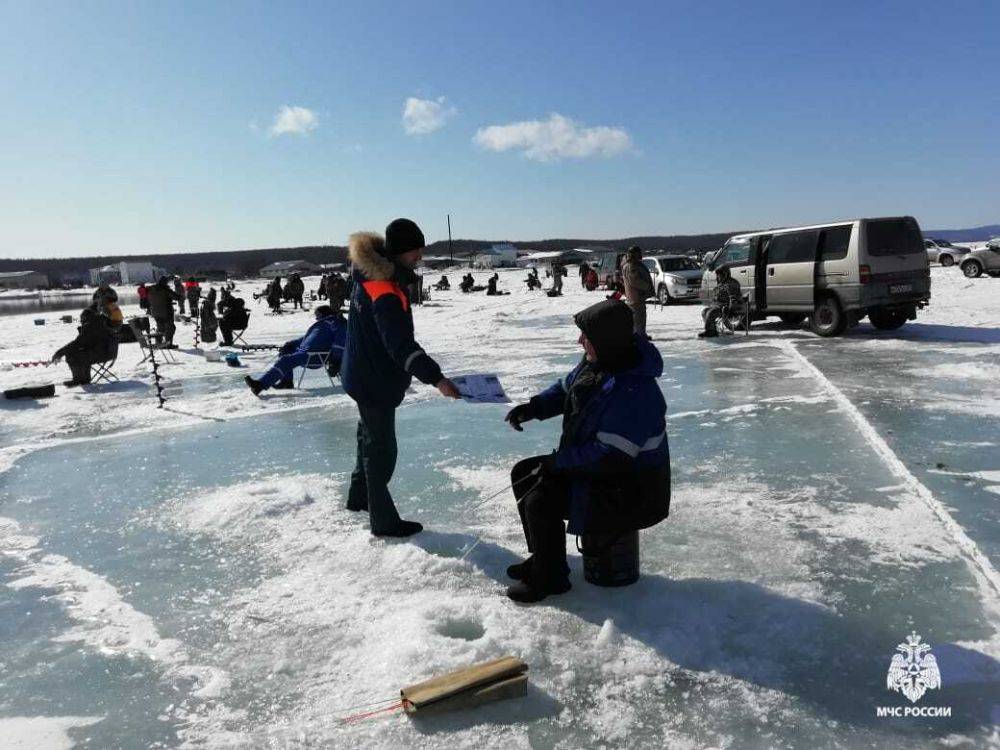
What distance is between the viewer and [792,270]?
44.1 ft

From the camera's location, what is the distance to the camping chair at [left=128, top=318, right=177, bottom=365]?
12117 mm

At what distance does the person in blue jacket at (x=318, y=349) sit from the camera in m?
9.32

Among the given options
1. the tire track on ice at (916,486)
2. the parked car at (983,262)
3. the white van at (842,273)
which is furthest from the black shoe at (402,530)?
the parked car at (983,262)

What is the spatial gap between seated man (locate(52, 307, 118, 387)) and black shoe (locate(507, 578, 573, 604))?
32.4 ft

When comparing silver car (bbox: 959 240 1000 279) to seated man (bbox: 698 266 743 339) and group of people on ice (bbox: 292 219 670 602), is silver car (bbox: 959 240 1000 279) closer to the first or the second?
seated man (bbox: 698 266 743 339)

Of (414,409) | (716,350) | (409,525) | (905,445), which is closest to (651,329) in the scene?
(716,350)

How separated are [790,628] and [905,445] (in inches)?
136

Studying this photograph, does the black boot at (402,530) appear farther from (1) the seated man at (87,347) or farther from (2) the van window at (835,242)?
(2) the van window at (835,242)

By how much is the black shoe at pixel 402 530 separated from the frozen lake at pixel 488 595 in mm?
85

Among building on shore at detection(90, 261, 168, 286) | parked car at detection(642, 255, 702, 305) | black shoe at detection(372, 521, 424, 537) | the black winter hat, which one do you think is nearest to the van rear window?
black shoe at detection(372, 521, 424, 537)

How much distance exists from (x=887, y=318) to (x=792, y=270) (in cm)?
207

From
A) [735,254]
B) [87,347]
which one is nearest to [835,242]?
[735,254]

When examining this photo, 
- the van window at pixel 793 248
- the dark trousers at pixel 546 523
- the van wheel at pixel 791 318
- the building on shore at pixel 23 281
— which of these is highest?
the building on shore at pixel 23 281

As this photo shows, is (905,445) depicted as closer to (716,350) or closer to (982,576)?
(982,576)
